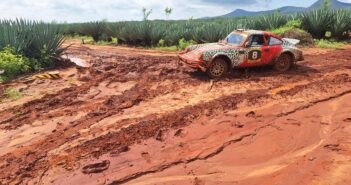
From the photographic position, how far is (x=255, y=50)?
11578mm

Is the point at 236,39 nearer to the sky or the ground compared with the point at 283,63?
nearer to the sky

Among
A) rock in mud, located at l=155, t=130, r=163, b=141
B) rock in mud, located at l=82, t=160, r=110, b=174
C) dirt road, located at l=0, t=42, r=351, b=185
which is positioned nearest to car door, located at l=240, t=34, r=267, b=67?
dirt road, located at l=0, t=42, r=351, b=185

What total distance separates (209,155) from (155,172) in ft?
2.97

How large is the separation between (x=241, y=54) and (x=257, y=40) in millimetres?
658

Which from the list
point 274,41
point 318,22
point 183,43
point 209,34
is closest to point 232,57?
point 274,41

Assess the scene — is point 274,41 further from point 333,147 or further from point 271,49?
point 333,147

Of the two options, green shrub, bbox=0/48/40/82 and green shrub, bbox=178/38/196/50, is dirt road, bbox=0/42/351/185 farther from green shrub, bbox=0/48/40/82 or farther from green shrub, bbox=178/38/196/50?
green shrub, bbox=178/38/196/50

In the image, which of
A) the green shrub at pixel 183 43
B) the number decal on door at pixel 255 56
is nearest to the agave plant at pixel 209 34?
the green shrub at pixel 183 43

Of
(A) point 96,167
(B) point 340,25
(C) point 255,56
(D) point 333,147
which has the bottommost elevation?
(A) point 96,167

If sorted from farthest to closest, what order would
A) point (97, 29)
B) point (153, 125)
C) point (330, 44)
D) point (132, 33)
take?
point (97, 29)
point (132, 33)
point (330, 44)
point (153, 125)

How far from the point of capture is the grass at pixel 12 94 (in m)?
10.5

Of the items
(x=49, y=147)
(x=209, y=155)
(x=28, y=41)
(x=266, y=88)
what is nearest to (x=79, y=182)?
(x=49, y=147)

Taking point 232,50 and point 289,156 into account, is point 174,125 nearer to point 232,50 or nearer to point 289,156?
point 289,156

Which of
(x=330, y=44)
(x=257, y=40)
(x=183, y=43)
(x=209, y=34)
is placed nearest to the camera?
(x=257, y=40)
